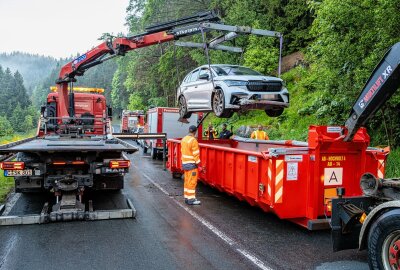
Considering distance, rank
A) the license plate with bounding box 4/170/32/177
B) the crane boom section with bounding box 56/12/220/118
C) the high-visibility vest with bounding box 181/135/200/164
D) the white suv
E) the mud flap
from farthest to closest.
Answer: the crane boom section with bounding box 56/12/220/118
the high-visibility vest with bounding box 181/135/200/164
the white suv
the license plate with bounding box 4/170/32/177
the mud flap

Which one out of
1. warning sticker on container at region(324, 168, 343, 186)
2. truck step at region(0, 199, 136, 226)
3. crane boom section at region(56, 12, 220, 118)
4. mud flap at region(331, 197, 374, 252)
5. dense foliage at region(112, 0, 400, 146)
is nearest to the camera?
mud flap at region(331, 197, 374, 252)

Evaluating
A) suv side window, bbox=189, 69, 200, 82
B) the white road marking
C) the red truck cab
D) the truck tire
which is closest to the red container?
the white road marking

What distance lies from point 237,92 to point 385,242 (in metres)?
5.25

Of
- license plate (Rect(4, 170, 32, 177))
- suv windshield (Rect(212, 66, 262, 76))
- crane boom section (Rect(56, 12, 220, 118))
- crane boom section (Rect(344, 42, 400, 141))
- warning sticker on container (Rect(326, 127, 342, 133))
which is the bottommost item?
license plate (Rect(4, 170, 32, 177))

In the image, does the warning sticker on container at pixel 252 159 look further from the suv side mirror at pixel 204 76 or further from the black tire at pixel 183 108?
the black tire at pixel 183 108

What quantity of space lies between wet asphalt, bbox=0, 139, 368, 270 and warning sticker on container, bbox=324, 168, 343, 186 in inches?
34.4

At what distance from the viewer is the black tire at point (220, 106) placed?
30.2 feet

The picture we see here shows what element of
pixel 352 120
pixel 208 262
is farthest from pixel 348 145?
pixel 208 262

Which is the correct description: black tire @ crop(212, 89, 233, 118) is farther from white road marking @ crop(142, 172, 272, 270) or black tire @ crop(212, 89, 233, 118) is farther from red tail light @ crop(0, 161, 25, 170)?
red tail light @ crop(0, 161, 25, 170)

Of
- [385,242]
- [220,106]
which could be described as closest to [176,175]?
[220,106]

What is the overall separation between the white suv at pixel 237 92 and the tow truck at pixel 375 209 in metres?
3.77

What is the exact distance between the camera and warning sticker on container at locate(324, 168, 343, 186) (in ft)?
21.8

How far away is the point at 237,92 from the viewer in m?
8.91

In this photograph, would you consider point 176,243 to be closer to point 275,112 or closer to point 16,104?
point 275,112
